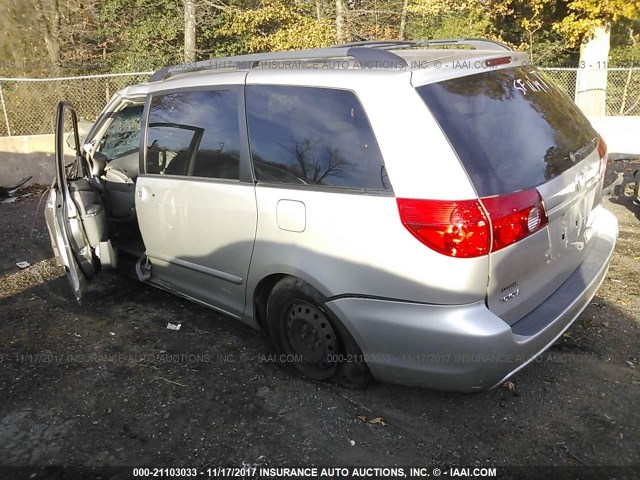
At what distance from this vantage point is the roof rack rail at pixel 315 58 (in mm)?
2643

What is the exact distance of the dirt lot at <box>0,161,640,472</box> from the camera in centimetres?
264

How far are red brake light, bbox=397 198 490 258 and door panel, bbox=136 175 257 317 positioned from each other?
3.50 feet

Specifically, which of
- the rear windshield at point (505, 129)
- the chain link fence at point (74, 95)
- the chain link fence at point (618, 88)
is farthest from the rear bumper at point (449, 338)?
the chain link fence at point (618, 88)

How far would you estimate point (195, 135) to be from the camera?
3.46 m

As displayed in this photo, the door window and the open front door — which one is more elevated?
the door window

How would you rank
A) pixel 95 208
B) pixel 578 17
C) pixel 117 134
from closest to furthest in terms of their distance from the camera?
pixel 95 208
pixel 117 134
pixel 578 17

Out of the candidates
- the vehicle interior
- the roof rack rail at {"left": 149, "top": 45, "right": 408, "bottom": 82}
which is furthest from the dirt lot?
the roof rack rail at {"left": 149, "top": 45, "right": 408, "bottom": 82}

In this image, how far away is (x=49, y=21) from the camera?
48.9 feet

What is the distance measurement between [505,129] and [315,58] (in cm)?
115

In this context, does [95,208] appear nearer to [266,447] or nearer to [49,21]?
[266,447]

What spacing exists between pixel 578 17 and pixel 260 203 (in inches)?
495

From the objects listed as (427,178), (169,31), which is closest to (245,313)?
(427,178)

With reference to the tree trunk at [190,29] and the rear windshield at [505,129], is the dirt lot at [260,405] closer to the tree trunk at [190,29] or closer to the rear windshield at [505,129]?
the rear windshield at [505,129]

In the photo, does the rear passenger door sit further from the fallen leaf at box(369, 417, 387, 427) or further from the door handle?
the fallen leaf at box(369, 417, 387, 427)
